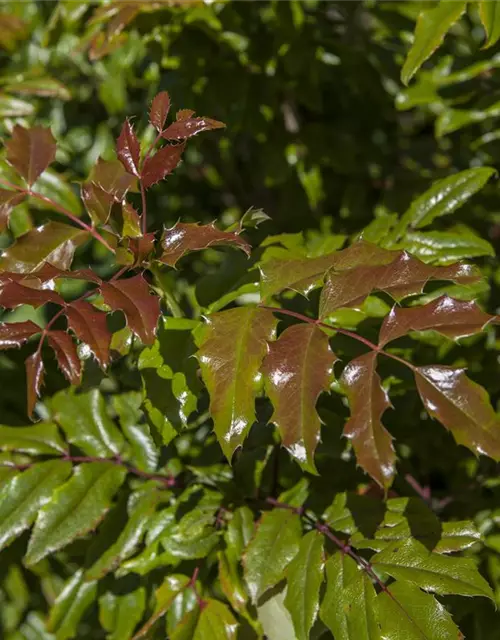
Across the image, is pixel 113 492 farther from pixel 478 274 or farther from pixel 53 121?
pixel 53 121

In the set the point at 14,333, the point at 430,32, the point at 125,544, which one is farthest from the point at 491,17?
the point at 125,544

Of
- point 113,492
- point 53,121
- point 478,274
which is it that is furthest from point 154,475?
point 53,121

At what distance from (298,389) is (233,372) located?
85mm

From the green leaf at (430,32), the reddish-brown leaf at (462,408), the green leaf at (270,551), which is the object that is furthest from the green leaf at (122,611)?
the green leaf at (430,32)

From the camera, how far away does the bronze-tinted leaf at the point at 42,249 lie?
1153 millimetres

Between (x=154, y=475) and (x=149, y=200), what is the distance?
959 millimetres

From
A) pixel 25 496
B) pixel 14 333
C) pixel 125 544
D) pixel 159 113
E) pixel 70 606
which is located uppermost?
pixel 159 113

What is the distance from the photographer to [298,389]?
95cm

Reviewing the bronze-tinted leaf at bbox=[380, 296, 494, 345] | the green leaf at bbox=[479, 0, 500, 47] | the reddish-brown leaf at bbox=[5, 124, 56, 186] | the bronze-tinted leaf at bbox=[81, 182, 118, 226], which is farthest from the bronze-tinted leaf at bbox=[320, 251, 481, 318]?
the reddish-brown leaf at bbox=[5, 124, 56, 186]

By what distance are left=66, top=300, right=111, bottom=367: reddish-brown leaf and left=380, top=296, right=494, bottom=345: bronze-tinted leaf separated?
0.34 meters

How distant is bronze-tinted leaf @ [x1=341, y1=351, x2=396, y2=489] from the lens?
0.93 m

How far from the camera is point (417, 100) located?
5.57ft

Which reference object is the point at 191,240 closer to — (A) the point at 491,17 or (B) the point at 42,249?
(B) the point at 42,249

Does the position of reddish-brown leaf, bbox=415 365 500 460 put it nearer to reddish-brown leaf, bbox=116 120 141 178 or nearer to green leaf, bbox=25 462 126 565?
reddish-brown leaf, bbox=116 120 141 178
